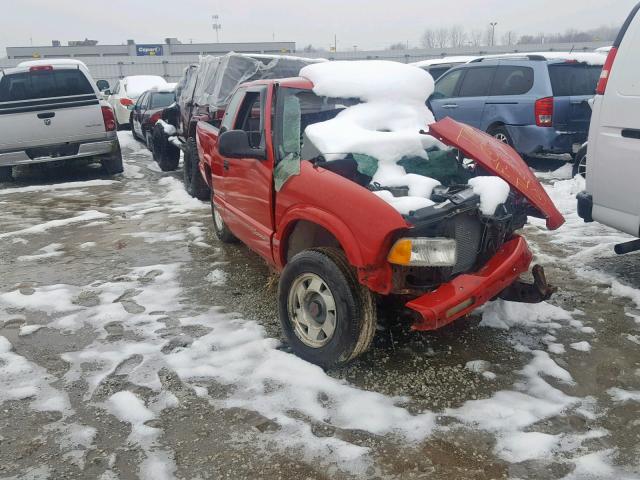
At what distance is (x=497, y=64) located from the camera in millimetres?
9656

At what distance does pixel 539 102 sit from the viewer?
859cm

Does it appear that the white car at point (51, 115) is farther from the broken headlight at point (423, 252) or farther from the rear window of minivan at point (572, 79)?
the broken headlight at point (423, 252)

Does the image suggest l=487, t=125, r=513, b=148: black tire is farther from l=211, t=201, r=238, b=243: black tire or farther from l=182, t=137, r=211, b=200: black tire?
l=211, t=201, r=238, b=243: black tire

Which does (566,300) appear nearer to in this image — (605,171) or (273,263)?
(605,171)

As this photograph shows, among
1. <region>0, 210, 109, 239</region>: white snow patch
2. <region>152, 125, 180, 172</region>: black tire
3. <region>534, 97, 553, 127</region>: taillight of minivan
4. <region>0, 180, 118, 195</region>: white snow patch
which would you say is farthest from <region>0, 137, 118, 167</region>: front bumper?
<region>534, 97, 553, 127</region>: taillight of minivan

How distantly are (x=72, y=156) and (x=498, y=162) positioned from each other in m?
8.28

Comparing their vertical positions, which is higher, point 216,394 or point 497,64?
point 497,64

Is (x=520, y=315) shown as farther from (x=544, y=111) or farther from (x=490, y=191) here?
(x=544, y=111)

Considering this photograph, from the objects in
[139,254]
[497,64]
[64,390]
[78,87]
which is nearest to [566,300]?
[64,390]

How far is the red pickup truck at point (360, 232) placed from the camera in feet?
10.0

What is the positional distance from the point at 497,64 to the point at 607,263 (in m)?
5.60

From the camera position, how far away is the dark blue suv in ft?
28.1

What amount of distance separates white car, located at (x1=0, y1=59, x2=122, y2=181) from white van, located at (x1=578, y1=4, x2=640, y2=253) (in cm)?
828

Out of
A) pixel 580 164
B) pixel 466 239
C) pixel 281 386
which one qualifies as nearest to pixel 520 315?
pixel 466 239
